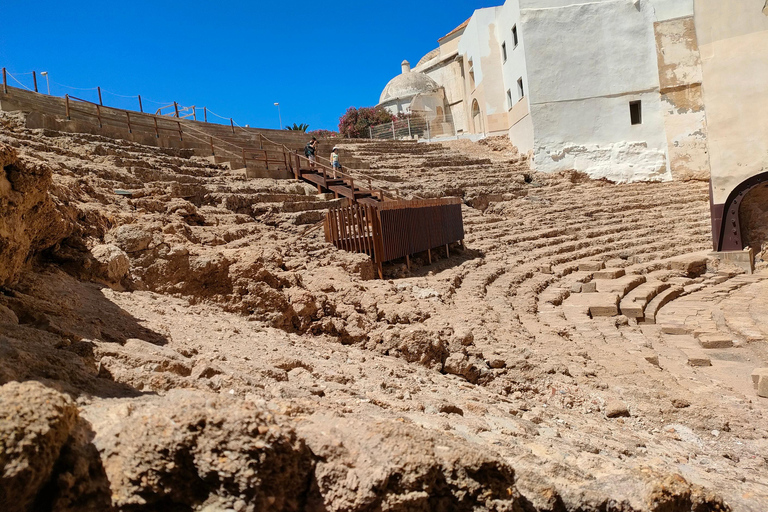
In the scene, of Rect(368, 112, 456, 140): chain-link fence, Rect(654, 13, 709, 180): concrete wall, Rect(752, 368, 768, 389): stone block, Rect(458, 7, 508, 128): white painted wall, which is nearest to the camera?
Rect(752, 368, 768, 389): stone block

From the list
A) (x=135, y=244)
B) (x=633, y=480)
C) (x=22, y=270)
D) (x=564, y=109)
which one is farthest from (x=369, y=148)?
(x=633, y=480)

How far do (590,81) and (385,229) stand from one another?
52.7 ft

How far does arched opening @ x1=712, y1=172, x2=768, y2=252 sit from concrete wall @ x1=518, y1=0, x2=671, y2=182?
24.1 feet

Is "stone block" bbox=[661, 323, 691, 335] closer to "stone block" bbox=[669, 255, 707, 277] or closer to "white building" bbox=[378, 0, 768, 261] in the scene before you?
"stone block" bbox=[669, 255, 707, 277]

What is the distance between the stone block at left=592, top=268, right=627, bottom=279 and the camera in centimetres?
1205

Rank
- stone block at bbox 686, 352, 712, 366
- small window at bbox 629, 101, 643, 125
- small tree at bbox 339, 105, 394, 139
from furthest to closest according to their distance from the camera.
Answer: small tree at bbox 339, 105, 394, 139
small window at bbox 629, 101, 643, 125
stone block at bbox 686, 352, 712, 366

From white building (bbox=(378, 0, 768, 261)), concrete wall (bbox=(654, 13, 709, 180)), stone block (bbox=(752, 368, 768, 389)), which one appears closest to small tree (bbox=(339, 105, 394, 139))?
white building (bbox=(378, 0, 768, 261))

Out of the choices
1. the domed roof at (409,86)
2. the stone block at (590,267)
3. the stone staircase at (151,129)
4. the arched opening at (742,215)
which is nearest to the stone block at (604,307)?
the stone block at (590,267)

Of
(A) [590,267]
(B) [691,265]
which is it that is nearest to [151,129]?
(A) [590,267]

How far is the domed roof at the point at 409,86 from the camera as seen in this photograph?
35.4m

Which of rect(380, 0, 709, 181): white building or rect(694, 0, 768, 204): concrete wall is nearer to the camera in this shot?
rect(694, 0, 768, 204): concrete wall

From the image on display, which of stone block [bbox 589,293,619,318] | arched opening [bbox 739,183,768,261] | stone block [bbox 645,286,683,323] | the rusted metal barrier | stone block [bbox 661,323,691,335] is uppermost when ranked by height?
the rusted metal barrier

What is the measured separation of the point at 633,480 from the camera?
261 centimetres

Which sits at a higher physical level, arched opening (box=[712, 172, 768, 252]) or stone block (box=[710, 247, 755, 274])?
arched opening (box=[712, 172, 768, 252])
